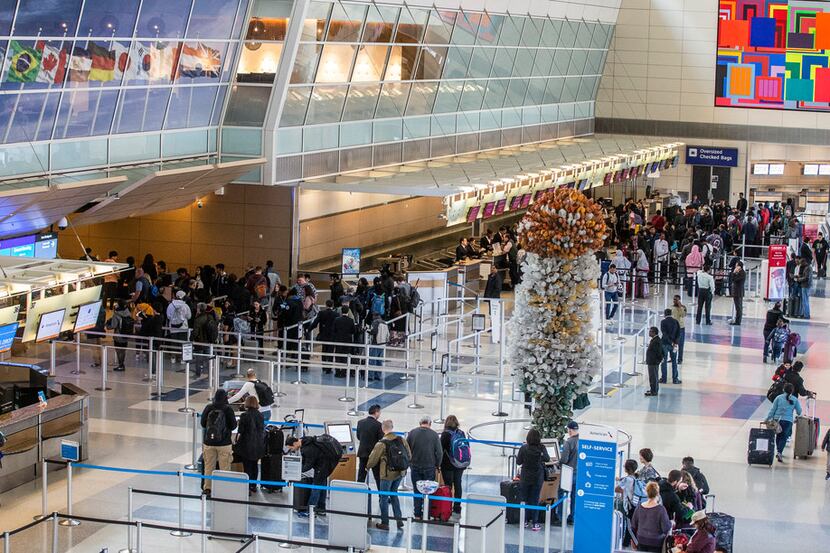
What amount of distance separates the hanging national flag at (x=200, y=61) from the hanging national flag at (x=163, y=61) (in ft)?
0.95

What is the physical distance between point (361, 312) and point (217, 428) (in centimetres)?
1085

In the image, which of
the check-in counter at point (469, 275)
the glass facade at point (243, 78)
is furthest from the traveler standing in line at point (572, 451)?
the check-in counter at point (469, 275)

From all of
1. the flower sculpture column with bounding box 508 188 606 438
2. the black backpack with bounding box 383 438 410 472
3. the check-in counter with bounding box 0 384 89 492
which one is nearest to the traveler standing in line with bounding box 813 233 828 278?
the flower sculpture column with bounding box 508 188 606 438

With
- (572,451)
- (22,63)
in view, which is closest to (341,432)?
(572,451)

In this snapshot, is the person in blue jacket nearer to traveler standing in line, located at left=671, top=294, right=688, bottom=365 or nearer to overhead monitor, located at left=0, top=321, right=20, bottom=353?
traveler standing in line, located at left=671, top=294, right=688, bottom=365

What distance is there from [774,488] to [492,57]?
917 inches

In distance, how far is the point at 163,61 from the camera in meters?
27.7

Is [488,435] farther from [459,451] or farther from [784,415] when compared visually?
[459,451]

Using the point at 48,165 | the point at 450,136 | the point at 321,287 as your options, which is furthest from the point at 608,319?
the point at 48,165

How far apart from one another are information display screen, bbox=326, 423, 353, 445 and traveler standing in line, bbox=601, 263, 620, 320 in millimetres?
13445

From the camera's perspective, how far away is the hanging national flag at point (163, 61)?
2733cm

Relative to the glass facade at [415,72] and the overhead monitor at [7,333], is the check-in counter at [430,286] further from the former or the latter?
the overhead monitor at [7,333]

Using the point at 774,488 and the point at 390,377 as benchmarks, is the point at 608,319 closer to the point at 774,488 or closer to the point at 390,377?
the point at 390,377

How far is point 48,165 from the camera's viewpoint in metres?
25.1
